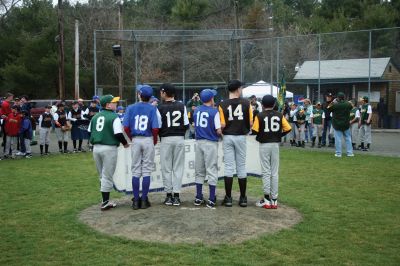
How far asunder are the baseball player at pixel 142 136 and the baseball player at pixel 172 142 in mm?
199

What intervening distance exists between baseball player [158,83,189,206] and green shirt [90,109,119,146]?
33.0 inches

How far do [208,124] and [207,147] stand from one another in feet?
1.33

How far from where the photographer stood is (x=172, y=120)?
25.5 ft

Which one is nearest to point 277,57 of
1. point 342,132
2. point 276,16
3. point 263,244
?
point 342,132

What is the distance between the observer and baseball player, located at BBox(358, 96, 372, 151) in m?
16.7

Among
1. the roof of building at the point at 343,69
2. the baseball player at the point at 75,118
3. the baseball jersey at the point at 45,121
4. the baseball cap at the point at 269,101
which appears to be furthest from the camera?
the roof of building at the point at 343,69

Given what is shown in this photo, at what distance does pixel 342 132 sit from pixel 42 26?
37.0 metres

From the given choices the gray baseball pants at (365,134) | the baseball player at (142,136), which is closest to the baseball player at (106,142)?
the baseball player at (142,136)

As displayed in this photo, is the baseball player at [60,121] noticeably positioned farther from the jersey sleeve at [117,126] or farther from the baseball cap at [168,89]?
the baseball cap at [168,89]

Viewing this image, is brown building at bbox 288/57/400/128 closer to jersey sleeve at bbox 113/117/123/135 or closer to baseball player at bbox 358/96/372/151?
baseball player at bbox 358/96/372/151

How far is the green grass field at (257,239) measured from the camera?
5508 millimetres

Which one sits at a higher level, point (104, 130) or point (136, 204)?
point (104, 130)

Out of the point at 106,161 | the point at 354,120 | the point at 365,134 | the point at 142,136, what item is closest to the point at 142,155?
the point at 142,136

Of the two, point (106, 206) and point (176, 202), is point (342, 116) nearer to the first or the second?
point (176, 202)
